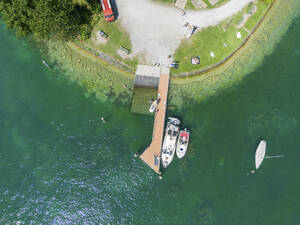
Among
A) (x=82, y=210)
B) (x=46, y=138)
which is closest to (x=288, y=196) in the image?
(x=82, y=210)

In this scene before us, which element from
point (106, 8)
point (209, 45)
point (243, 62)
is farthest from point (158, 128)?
point (106, 8)

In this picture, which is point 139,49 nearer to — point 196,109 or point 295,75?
point 196,109

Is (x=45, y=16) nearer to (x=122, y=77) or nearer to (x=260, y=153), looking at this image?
(x=122, y=77)

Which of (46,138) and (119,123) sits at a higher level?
(119,123)

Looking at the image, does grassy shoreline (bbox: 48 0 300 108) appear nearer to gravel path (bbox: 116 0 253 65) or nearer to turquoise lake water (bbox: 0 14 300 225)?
turquoise lake water (bbox: 0 14 300 225)

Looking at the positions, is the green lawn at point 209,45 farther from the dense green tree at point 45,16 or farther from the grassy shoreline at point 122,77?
the dense green tree at point 45,16
